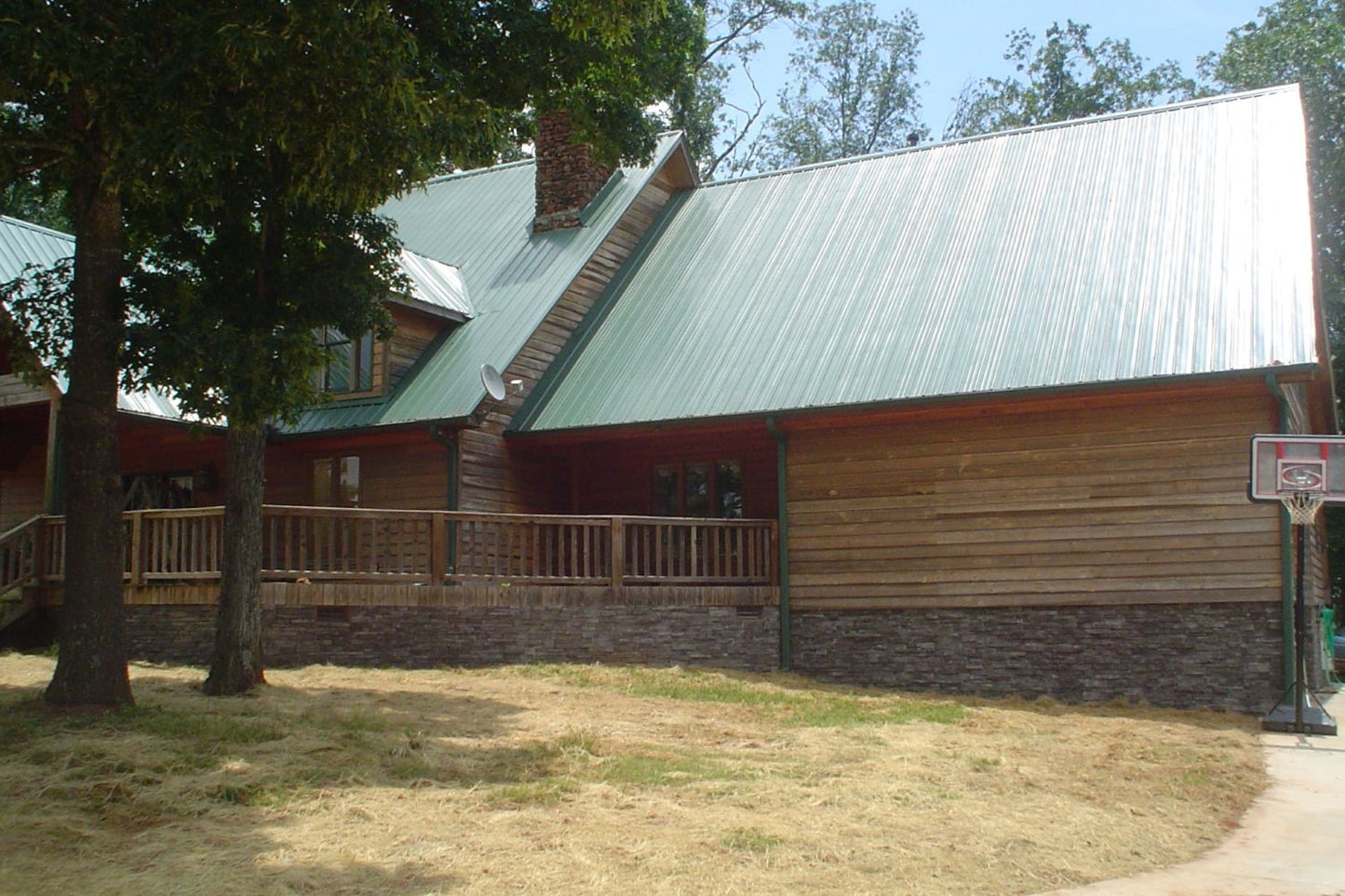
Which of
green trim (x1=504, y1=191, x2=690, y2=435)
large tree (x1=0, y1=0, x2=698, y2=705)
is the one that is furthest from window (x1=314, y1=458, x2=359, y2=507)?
large tree (x1=0, y1=0, x2=698, y2=705)

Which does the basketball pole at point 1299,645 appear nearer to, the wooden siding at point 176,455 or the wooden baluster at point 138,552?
the wooden baluster at point 138,552

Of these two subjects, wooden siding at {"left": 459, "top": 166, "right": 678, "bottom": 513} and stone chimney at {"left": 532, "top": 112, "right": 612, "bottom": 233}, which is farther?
stone chimney at {"left": 532, "top": 112, "right": 612, "bottom": 233}

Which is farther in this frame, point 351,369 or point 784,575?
point 351,369

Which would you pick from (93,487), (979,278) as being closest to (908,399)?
(979,278)

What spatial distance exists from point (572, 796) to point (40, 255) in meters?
17.0

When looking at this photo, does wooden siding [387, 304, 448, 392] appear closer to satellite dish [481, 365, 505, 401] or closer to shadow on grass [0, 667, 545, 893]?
satellite dish [481, 365, 505, 401]

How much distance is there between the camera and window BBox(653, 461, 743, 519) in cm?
2098

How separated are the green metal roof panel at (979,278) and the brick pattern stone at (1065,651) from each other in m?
2.89

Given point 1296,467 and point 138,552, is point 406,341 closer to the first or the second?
point 138,552

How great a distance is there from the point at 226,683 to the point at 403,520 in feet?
14.4

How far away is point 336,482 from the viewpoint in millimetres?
21406

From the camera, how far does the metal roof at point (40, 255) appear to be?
20.2 metres

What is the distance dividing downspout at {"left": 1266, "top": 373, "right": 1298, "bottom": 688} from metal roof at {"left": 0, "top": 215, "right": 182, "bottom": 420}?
14870 mm

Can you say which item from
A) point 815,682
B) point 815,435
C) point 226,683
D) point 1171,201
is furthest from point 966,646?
point 226,683
